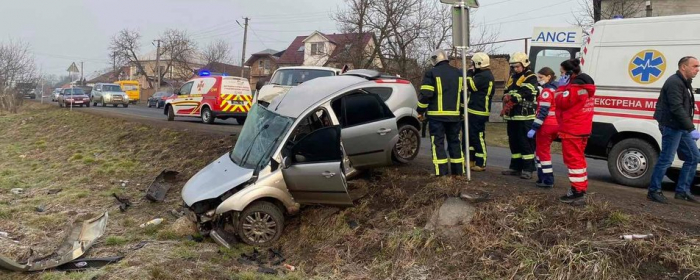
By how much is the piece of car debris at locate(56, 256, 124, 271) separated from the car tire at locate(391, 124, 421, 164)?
4.24 metres

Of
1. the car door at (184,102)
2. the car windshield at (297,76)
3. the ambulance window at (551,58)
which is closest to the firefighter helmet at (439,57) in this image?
the car windshield at (297,76)

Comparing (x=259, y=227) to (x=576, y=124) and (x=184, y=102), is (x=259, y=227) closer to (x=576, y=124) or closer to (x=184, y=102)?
(x=576, y=124)

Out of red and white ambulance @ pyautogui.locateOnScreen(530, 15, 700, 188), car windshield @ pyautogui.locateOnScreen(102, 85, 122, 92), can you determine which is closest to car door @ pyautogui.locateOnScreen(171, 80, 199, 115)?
red and white ambulance @ pyautogui.locateOnScreen(530, 15, 700, 188)

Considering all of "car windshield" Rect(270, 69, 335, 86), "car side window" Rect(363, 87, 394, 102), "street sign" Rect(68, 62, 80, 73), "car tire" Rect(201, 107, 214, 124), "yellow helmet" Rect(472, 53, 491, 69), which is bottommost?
"car tire" Rect(201, 107, 214, 124)

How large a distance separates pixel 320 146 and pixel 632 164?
180 inches

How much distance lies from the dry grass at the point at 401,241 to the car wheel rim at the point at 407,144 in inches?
17.5

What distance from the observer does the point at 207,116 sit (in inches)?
724

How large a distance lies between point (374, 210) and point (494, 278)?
2.25 meters

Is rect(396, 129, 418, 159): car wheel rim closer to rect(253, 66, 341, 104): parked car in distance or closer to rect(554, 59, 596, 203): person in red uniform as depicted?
rect(554, 59, 596, 203): person in red uniform

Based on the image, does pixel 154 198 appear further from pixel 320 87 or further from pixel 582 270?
pixel 582 270

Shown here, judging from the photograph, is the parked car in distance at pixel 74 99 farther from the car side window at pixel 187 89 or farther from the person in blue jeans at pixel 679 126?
the person in blue jeans at pixel 679 126

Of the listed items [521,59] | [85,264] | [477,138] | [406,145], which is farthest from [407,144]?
[85,264]

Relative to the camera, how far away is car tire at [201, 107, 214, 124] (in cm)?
1825

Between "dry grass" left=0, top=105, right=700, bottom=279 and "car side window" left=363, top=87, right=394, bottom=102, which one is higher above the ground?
"car side window" left=363, top=87, right=394, bottom=102
